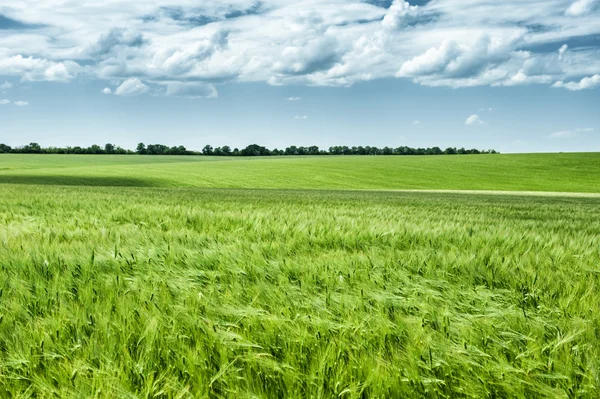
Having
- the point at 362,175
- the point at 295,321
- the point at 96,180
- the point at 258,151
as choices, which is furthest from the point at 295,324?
the point at 258,151

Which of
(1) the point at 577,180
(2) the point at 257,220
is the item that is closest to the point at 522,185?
(1) the point at 577,180

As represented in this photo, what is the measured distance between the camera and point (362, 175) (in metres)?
68.2

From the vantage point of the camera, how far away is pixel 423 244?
14.6ft

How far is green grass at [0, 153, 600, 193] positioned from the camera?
54.0 meters

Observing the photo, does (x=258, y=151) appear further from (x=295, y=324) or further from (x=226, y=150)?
(x=295, y=324)

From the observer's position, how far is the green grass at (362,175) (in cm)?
5400

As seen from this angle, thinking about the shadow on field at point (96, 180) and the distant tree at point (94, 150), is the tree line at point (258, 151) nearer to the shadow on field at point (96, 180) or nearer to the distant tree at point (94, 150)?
the distant tree at point (94, 150)

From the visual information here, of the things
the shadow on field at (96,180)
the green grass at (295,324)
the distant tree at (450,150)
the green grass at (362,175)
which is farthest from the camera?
the distant tree at (450,150)

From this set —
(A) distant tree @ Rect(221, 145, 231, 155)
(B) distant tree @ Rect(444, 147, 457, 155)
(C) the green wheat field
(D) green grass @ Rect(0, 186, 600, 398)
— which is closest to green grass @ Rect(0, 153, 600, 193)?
(C) the green wheat field

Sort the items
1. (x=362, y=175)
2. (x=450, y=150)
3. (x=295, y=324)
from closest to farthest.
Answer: (x=295, y=324) < (x=362, y=175) < (x=450, y=150)

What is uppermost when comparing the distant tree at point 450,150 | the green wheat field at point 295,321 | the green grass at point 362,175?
the distant tree at point 450,150

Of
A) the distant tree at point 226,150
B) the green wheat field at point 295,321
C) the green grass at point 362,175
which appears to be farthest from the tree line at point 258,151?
the green wheat field at point 295,321

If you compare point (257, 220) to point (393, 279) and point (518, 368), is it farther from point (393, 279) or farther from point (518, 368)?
point (518, 368)

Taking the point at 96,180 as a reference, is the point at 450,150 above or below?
above
